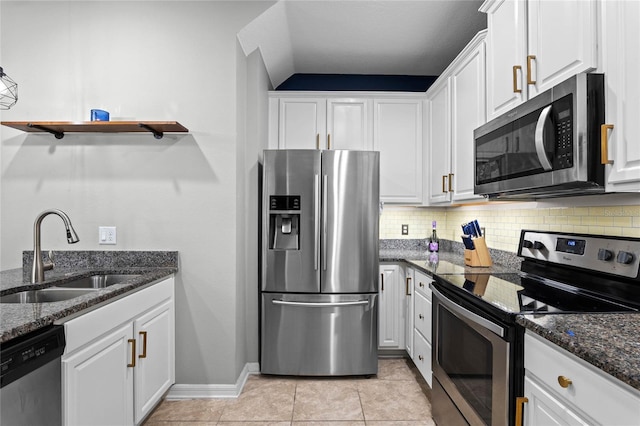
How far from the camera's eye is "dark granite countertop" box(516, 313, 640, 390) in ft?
2.91

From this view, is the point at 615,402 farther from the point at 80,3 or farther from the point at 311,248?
the point at 80,3

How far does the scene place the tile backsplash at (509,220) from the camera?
174cm

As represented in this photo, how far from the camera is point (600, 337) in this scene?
1.06m

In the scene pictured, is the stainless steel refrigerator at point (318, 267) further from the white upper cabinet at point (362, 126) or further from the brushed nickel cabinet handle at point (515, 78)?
the brushed nickel cabinet handle at point (515, 78)

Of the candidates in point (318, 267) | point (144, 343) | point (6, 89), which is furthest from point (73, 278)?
point (318, 267)

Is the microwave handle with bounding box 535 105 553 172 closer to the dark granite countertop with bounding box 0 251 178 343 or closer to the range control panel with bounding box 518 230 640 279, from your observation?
the range control panel with bounding box 518 230 640 279

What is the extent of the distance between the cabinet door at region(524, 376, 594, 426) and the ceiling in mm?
2417

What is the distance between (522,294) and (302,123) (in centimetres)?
244

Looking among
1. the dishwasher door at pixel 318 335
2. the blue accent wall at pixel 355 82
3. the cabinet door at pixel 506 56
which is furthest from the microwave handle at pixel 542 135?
the blue accent wall at pixel 355 82

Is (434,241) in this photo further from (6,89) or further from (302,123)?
(6,89)

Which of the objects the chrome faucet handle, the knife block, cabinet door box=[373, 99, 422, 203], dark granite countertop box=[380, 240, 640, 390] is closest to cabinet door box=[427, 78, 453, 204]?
cabinet door box=[373, 99, 422, 203]

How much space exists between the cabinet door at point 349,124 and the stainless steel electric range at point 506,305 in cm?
167

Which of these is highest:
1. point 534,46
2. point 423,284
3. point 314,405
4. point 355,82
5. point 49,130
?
point 355,82

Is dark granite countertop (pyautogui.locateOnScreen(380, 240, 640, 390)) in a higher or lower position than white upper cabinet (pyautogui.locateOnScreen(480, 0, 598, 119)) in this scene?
lower
